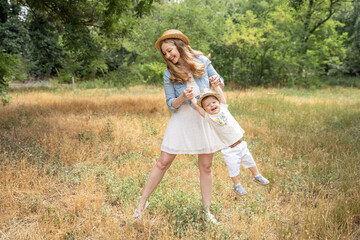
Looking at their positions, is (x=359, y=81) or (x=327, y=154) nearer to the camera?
(x=327, y=154)

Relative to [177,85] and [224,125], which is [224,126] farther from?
[177,85]

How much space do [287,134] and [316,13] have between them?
1947 centimetres

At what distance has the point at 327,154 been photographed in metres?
5.15

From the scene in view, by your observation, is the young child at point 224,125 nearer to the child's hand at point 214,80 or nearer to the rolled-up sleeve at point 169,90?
the child's hand at point 214,80

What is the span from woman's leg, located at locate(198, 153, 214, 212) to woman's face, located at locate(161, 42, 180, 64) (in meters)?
1.11

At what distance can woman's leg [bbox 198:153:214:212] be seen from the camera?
3.06 m

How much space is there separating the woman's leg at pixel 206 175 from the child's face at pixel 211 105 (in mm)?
518

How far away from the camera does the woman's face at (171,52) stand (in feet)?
9.62

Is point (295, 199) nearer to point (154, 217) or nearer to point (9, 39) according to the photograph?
point (154, 217)

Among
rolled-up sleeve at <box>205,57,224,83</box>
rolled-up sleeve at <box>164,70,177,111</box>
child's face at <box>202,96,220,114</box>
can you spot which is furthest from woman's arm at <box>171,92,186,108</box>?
rolled-up sleeve at <box>205,57,224,83</box>

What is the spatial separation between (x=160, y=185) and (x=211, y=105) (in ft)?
6.27

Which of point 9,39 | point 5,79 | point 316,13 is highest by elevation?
point 316,13

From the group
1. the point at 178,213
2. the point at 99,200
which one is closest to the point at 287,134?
the point at 178,213

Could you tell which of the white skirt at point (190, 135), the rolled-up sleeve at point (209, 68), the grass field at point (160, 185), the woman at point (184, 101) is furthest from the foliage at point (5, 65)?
the rolled-up sleeve at point (209, 68)
